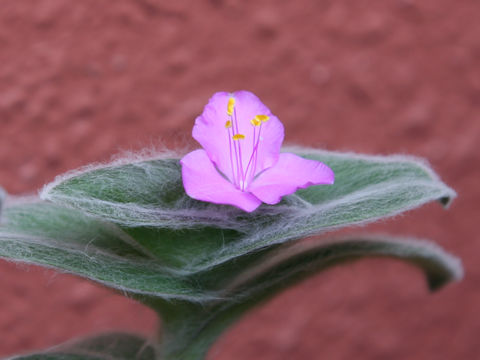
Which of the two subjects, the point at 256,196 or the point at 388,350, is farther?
the point at 388,350

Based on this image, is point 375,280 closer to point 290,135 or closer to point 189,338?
point 290,135

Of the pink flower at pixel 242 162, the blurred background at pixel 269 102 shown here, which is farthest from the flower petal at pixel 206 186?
the blurred background at pixel 269 102

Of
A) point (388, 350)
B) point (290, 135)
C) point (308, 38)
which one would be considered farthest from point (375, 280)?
point (308, 38)

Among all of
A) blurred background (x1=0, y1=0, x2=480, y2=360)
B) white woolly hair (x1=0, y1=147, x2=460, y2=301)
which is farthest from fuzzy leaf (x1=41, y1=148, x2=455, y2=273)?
blurred background (x1=0, y1=0, x2=480, y2=360)

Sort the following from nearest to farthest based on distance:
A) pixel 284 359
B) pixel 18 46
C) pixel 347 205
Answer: pixel 347 205 → pixel 18 46 → pixel 284 359

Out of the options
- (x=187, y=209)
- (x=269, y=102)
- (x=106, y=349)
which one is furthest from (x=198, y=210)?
(x=269, y=102)

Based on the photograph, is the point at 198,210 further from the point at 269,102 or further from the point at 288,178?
the point at 269,102

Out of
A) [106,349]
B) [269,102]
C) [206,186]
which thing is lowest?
[106,349]
